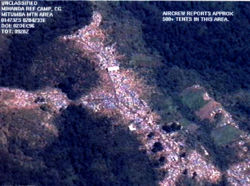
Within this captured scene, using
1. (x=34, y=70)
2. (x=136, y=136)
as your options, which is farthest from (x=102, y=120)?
(x=34, y=70)

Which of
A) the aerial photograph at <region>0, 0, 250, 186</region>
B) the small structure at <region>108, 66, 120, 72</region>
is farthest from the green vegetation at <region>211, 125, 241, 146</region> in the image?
the small structure at <region>108, 66, 120, 72</region>

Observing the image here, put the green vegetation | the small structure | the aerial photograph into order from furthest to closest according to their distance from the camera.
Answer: the small structure
the green vegetation
the aerial photograph

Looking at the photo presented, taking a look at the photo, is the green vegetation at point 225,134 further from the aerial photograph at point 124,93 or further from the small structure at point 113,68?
the small structure at point 113,68

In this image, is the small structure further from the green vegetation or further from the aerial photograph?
the green vegetation

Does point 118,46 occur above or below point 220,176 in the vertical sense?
above

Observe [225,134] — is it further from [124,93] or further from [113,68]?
[113,68]

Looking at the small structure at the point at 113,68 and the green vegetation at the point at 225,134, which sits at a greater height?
the small structure at the point at 113,68

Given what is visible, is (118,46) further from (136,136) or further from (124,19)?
(136,136)

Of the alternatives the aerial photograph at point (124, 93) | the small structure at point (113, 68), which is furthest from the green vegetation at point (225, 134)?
the small structure at point (113, 68)
